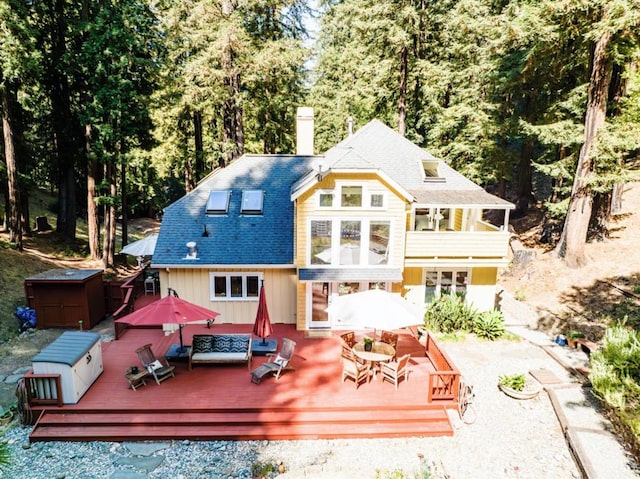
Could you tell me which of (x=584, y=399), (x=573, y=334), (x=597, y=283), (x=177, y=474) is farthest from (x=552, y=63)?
(x=177, y=474)

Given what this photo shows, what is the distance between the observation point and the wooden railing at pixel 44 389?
30.8ft

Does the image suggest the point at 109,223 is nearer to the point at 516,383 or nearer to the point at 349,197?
the point at 349,197

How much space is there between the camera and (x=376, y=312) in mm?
10508

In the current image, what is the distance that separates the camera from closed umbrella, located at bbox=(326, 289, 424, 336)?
10.3m

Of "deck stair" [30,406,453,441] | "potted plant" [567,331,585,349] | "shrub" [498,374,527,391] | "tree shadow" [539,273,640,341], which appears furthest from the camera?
"tree shadow" [539,273,640,341]

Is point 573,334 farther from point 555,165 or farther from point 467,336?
point 555,165

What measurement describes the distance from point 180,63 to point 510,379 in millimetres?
24829

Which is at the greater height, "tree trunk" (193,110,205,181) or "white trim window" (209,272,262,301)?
"tree trunk" (193,110,205,181)

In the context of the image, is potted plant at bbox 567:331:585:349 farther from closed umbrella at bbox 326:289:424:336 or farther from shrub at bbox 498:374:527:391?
closed umbrella at bbox 326:289:424:336

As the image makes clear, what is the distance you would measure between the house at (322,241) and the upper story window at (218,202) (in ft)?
0.13

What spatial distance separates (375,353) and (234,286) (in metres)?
6.10

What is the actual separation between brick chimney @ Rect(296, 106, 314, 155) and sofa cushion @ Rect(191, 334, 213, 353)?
990 centimetres

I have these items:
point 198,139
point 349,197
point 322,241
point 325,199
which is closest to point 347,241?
point 322,241

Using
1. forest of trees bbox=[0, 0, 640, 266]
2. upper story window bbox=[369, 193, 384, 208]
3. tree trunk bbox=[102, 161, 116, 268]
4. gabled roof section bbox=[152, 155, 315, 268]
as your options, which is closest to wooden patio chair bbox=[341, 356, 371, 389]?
gabled roof section bbox=[152, 155, 315, 268]
